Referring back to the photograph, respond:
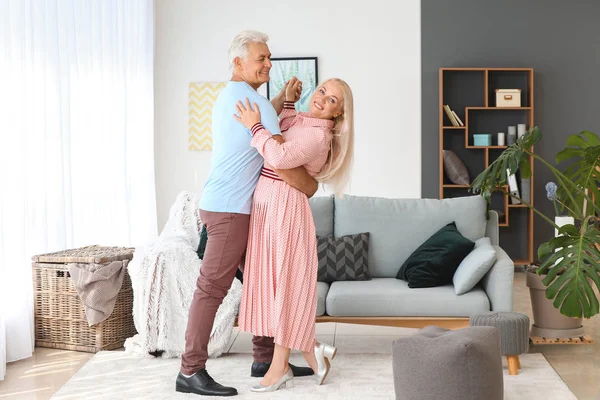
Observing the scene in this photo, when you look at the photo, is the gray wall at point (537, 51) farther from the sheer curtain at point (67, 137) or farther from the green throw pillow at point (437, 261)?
the green throw pillow at point (437, 261)

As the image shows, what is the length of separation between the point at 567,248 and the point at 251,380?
1.74 metres

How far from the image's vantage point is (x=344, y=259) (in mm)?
4555

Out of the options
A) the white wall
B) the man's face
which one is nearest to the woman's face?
the man's face

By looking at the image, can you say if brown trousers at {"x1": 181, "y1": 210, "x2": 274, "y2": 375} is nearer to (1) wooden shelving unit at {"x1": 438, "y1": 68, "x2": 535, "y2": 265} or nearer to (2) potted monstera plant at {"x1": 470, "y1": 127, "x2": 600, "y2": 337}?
(2) potted monstera plant at {"x1": 470, "y1": 127, "x2": 600, "y2": 337}

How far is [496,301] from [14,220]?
274 centimetres

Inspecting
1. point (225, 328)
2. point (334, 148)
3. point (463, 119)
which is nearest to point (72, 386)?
point (225, 328)

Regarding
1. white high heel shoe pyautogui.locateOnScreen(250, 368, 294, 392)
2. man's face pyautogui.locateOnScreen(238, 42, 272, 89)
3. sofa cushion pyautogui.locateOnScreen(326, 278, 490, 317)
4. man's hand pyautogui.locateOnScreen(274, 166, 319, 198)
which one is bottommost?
white high heel shoe pyautogui.locateOnScreen(250, 368, 294, 392)

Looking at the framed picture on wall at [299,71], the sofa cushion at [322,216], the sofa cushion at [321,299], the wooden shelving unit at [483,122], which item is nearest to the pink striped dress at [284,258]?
the sofa cushion at [321,299]

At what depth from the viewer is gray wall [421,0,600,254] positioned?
7.43 meters

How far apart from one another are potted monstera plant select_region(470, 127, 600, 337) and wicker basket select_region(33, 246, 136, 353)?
2.24m

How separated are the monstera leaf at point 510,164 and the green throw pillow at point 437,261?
0.34 meters

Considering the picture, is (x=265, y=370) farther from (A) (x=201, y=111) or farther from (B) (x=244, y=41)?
(A) (x=201, y=111)

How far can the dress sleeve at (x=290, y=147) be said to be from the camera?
340 cm

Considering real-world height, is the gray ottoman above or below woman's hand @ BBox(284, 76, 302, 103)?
below
